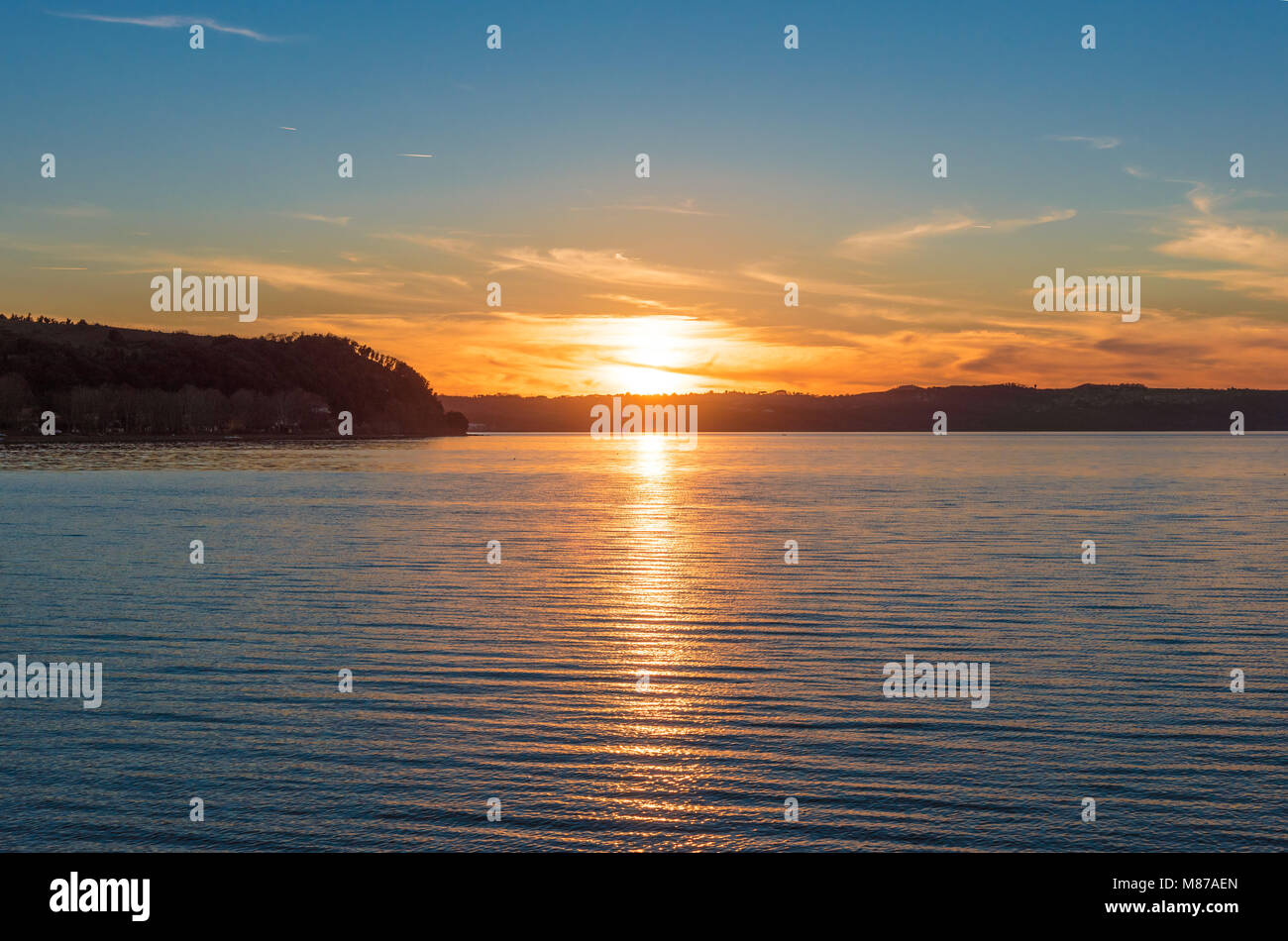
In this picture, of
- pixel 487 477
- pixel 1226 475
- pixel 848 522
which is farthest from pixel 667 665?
pixel 1226 475

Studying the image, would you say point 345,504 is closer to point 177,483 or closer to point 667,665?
point 177,483

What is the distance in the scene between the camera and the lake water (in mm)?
12773

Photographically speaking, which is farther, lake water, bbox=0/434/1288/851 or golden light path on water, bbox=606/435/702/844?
golden light path on water, bbox=606/435/702/844

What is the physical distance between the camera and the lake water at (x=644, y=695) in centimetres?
1277

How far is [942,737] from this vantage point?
16.4 metres

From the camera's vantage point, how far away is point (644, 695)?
63.0 ft

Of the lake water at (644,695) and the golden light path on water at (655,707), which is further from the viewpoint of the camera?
→ the golden light path on water at (655,707)

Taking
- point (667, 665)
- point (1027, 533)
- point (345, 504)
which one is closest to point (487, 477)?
point (345, 504)

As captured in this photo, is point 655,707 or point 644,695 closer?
point 655,707

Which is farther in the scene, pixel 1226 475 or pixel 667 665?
pixel 1226 475
